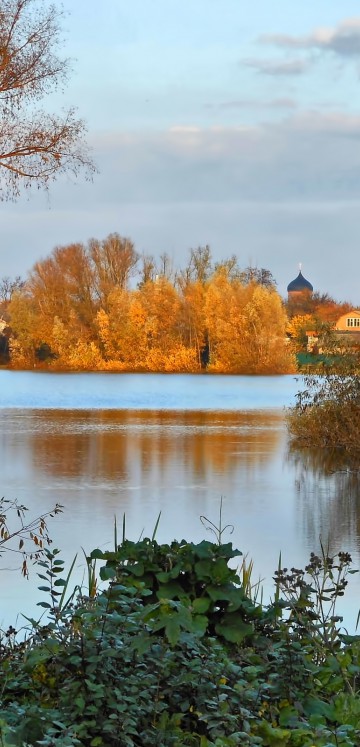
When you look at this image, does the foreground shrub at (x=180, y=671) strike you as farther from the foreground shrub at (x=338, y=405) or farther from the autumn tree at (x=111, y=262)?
the autumn tree at (x=111, y=262)

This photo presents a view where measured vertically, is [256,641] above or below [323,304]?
below

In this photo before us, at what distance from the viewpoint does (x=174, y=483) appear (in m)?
12.5

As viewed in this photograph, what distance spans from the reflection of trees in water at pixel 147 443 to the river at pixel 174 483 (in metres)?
0.02

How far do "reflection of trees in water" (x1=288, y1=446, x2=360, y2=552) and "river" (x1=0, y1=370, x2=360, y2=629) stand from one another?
1 cm

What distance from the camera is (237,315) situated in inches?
2242

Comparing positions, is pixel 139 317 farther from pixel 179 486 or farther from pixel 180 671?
pixel 180 671

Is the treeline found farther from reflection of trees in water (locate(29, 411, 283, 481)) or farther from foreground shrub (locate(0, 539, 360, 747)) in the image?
foreground shrub (locate(0, 539, 360, 747))

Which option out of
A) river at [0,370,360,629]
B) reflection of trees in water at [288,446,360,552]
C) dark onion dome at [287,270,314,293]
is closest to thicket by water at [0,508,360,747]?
river at [0,370,360,629]

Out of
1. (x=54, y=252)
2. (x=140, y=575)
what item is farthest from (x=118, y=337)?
(x=140, y=575)

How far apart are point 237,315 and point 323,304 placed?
1942cm

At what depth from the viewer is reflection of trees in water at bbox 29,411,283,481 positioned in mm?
14052

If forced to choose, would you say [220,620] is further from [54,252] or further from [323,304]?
[323,304]

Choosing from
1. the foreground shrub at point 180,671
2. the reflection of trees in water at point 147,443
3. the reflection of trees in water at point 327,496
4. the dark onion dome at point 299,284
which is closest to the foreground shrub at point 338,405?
the reflection of trees in water at point 327,496

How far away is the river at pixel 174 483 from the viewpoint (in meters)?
8.42
